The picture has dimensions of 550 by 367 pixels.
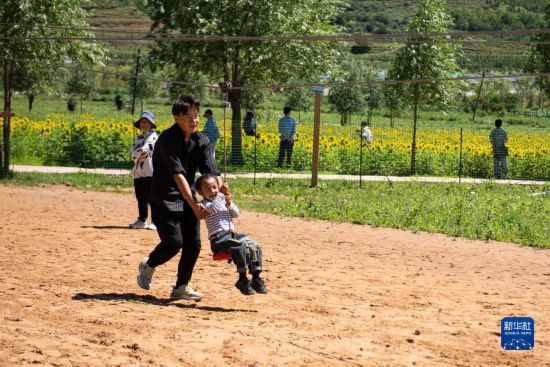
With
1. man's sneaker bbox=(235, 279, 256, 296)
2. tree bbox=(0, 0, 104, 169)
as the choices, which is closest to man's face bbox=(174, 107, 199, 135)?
man's sneaker bbox=(235, 279, 256, 296)

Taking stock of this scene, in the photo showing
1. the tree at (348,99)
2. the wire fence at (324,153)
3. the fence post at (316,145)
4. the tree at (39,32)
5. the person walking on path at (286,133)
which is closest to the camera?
the fence post at (316,145)

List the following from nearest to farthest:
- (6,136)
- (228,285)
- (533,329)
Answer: (533,329) < (228,285) < (6,136)

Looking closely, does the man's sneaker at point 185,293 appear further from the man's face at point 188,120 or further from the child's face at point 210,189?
the man's face at point 188,120

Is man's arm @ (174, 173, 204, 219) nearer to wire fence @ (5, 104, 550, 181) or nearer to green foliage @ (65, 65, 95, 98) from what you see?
wire fence @ (5, 104, 550, 181)

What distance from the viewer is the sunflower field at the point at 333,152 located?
80.2ft

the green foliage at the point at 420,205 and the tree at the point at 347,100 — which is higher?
the tree at the point at 347,100

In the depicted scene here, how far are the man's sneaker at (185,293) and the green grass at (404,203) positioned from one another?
6.19m

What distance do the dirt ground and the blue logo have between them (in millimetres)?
77

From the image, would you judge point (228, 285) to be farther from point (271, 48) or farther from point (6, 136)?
point (271, 48)

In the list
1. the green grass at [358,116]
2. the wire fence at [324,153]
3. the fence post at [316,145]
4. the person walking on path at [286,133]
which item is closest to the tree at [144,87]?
the green grass at [358,116]

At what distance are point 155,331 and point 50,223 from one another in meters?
7.06

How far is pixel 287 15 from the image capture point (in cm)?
2628

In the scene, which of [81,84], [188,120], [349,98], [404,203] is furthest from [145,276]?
[81,84]

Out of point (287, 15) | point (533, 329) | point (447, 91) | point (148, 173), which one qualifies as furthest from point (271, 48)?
point (533, 329)
